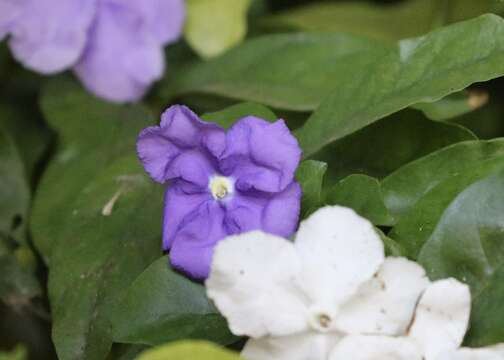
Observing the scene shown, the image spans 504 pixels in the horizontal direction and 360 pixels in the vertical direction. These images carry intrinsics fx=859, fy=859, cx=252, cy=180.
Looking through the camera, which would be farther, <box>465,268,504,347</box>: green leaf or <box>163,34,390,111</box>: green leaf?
<box>163,34,390,111</box>: green leaf

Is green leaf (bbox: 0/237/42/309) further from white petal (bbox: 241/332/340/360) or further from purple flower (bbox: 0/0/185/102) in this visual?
→ white petal (bbox: 241/332/340/360)

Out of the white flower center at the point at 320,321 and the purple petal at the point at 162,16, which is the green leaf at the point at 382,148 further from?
the purple petal at the point at 162,16

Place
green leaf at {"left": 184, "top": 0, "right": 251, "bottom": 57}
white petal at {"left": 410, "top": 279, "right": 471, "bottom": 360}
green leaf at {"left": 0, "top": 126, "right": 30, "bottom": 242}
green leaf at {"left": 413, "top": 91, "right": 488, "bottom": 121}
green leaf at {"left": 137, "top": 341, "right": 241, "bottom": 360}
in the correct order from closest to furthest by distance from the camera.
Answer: green leaf at {"left": 137, "top": 341, "right": 241, "bottom": 360} < white petal at {"left": 410, "top": 279, "right": 471, "bottom": 360} < green leaf at {"left": 413, "top": 91, "right": 488, "bottom": 121} < green leaf at {"left": 0, "top": 126, "right": 30, "bottom": 242} < green leaf at {"left": 184, "top": 0, "right": 251, "bottom": 57}

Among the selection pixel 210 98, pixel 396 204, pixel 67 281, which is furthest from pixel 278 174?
pixel 210 98

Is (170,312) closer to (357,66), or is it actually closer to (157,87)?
(357,66)

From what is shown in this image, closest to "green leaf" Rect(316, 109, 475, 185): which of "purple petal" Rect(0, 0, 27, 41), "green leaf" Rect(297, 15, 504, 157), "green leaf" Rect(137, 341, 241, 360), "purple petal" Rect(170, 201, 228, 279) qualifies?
"green leaf" Rect(297, 15, 504, 157)

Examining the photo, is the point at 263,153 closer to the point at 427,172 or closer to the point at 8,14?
the point at 427,172
